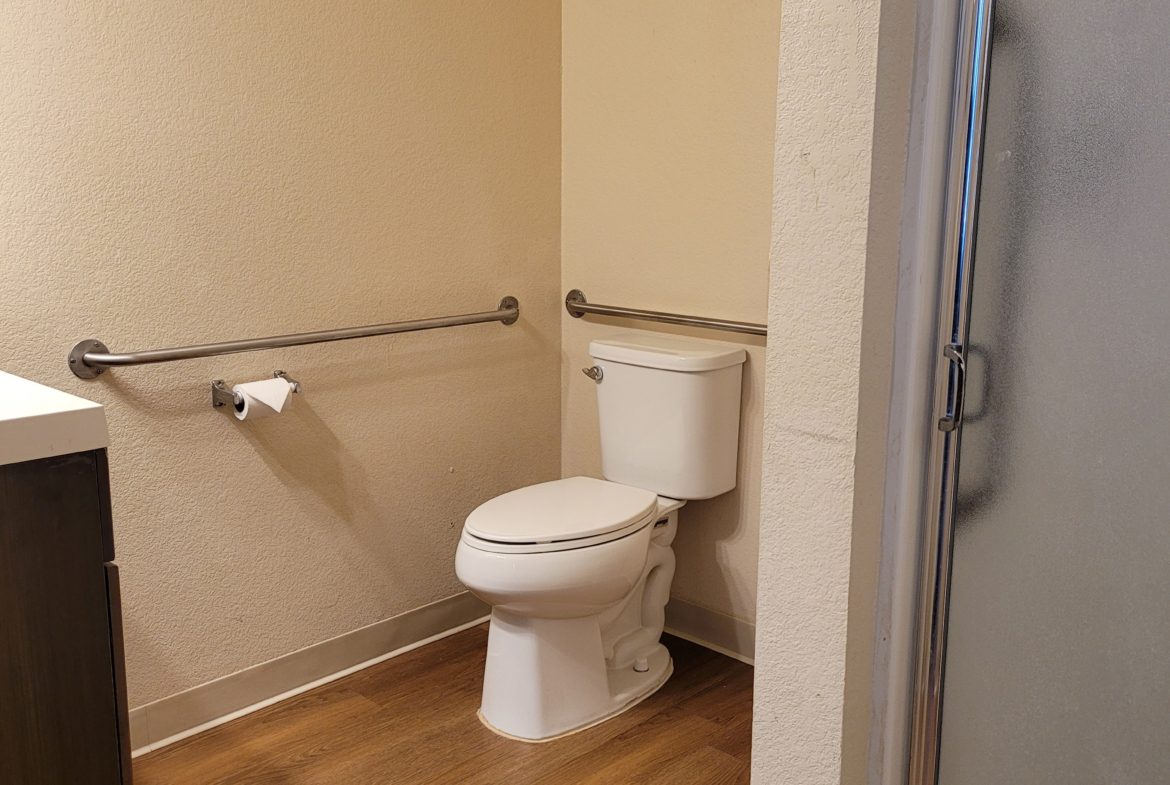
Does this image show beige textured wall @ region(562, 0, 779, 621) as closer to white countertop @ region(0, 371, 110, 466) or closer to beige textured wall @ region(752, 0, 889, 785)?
beige textured wall @ region(752, 0, 889, 785)

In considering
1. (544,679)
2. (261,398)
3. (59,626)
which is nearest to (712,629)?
(544,679)

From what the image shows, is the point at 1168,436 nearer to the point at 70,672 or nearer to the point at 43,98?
the point at 70,672

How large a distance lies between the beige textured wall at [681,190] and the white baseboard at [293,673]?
22.3 inches

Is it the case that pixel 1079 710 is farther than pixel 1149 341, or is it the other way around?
pixel 1079 710

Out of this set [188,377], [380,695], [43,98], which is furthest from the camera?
[380,695]

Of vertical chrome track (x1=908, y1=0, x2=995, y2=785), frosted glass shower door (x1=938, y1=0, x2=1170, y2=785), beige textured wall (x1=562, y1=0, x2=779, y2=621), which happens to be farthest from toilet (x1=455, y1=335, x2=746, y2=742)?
frosted glass shower door (x1=938, y1=0, x2=1170, y2=785)

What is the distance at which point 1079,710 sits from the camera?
119 cm

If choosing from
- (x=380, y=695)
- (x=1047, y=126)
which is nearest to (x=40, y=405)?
(x=1047, y=126)

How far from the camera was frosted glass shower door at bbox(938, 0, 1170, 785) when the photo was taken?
1087 millimetres

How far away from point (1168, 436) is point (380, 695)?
6.00ft

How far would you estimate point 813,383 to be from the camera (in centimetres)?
129

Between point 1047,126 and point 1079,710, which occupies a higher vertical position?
point 1047,126

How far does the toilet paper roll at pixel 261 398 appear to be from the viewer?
7.05ft

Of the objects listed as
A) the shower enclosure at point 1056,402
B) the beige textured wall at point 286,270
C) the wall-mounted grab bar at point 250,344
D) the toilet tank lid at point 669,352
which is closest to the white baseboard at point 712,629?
the beige textured wall at point 286,270
